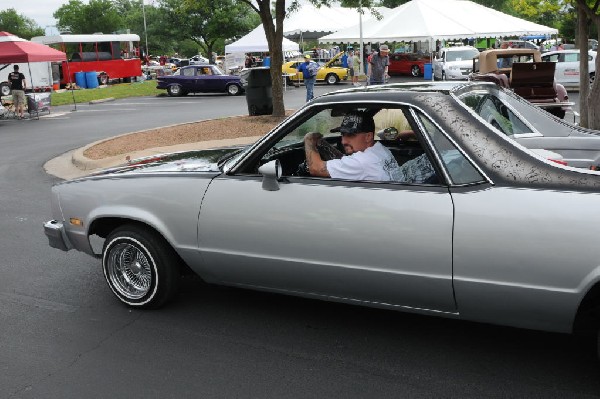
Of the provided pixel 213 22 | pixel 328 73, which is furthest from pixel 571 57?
pixel 213 22

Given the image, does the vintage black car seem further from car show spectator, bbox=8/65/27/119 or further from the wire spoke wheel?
the wire spoke wheel

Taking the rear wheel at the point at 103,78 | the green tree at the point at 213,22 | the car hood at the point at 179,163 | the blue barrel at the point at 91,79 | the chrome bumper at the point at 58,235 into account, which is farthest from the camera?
the green tree at the point at 213,22

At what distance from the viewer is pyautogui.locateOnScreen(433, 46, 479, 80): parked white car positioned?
29114 mm

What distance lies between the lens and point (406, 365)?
12.2ft

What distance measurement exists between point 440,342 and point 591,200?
1369 mm

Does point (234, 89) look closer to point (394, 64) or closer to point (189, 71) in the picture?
point (189, 71)

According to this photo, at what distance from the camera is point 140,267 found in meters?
4.65

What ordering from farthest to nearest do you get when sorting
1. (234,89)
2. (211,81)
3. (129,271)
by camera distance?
(211,81)
(234,89)
(129,271)

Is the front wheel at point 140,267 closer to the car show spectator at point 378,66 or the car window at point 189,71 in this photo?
the car show spectator at point 378,66

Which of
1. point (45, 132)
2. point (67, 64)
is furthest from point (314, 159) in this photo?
point (67, 64)

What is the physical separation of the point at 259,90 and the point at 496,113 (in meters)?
12.6

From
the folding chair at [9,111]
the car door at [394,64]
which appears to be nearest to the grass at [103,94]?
the folding chair at [9,111]

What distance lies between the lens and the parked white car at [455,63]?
29114 millimetres

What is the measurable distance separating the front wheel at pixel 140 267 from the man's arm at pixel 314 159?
1203 millimetres
